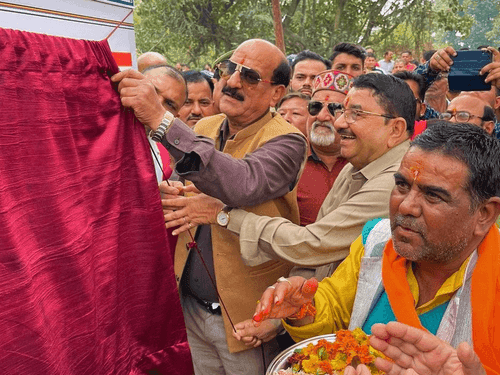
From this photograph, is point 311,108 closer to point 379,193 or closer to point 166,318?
point 379,193

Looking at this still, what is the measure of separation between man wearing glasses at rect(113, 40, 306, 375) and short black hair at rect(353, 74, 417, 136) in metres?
0.44

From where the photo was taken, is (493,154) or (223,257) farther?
(223,257)

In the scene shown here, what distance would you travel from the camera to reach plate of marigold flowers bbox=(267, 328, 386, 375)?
1.66 meters

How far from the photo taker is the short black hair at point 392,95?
252cm

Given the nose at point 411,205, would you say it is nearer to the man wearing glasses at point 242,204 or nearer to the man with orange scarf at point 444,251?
the man with orange scarf at point 444,251

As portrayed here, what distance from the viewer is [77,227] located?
141cm

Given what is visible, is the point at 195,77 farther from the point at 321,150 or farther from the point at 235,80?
the point at 235,80

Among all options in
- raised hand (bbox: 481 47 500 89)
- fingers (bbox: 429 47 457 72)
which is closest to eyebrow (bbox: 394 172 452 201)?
raised hand (bbox: 481 47 500 89)

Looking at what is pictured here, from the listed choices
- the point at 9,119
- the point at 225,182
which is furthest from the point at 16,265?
the point at 225,182

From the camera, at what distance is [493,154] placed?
5.59 feet

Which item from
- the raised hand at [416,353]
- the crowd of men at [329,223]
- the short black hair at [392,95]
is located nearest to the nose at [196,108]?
the crowd of men at [329,223]

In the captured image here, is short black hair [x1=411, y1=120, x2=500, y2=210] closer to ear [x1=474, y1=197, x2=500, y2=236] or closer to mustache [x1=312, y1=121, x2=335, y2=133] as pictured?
ear [x1=474, y1=197, x2=500, y2=236]

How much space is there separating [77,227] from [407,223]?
106 cm

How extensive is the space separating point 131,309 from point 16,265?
500mm
